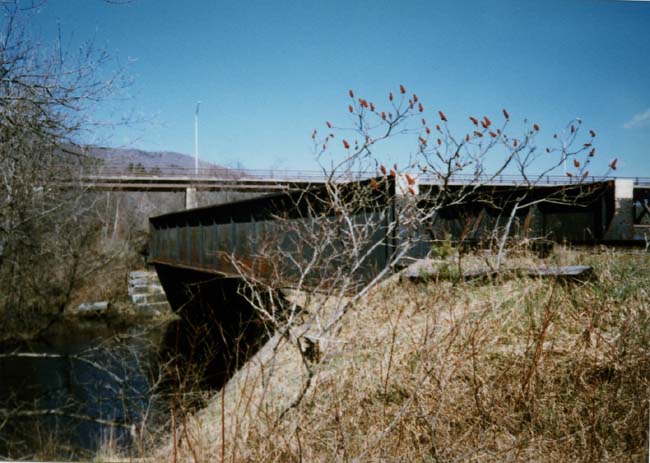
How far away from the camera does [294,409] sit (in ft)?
11.9

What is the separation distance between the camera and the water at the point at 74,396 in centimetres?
744

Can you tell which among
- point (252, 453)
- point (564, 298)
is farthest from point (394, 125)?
point (252, 453)

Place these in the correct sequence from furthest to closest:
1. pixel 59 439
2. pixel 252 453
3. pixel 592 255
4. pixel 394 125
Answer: pixel 59 439, pixel 592 255, pixel 394 125, pixel 252 453

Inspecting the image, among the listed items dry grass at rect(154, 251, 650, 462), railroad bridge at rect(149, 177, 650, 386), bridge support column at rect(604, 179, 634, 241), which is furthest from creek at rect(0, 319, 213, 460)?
bridge support column at rect(604, 179, 634, 241)

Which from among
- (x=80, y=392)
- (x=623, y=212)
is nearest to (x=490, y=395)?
(x=623, y=212)

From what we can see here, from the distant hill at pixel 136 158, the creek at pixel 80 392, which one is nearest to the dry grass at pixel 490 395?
the creek at pixel 80 392

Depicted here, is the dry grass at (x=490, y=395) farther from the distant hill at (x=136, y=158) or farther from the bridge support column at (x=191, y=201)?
the bridge support column at (x=191, y=201)

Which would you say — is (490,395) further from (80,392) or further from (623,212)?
(80,392)

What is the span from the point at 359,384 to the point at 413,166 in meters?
2.92

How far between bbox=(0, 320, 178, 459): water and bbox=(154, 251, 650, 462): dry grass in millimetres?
2524

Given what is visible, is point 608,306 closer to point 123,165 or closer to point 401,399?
point 401,399

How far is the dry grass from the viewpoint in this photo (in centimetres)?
308

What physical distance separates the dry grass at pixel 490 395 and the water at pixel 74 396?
2.52 meters

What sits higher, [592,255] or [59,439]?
Result: [592,255]
